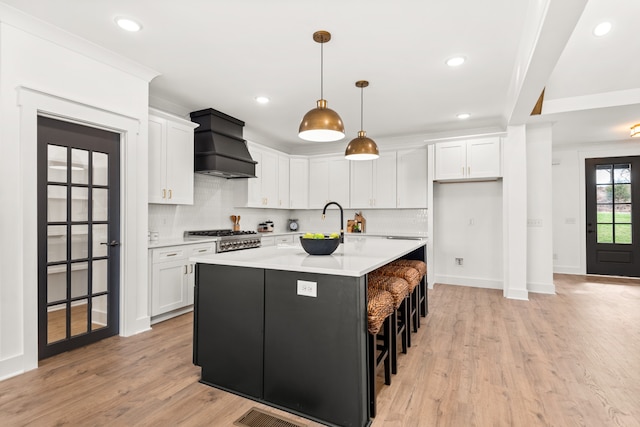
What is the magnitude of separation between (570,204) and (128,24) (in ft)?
25.6

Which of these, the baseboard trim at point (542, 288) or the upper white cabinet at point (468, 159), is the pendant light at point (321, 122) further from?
the baseboard trim at point (542, 288)

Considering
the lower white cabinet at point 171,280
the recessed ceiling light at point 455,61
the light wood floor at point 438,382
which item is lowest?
the light wood floor at point 438,382

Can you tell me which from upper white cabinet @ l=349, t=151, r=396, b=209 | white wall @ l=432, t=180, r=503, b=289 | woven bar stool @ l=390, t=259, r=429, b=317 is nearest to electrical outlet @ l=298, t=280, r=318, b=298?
woven bar stool @ l=390, t=259, r=429, b=317

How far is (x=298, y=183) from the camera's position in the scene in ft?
22.0

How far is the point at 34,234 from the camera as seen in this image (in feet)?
8.79

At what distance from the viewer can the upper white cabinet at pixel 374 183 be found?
612 centimetres

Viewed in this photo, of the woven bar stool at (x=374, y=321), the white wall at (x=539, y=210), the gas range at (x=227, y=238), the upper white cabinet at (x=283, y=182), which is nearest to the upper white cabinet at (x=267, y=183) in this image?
the upper white cabinet at (x=283, y=182)

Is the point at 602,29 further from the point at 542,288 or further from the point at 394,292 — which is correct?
the point at 542,288

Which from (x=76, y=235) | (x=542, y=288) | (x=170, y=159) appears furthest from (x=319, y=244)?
(x=542, y=288)

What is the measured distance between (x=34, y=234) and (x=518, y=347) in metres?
4.22

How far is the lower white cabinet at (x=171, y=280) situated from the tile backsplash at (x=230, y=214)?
64cm

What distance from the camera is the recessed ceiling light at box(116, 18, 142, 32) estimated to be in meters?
2.72

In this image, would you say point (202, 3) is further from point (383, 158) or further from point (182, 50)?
point (383, 158)

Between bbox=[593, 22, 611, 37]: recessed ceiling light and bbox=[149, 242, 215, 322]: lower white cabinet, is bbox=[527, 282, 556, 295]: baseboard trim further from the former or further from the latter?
bbox=[149, 242, 215, 322]: lower white cabinet
